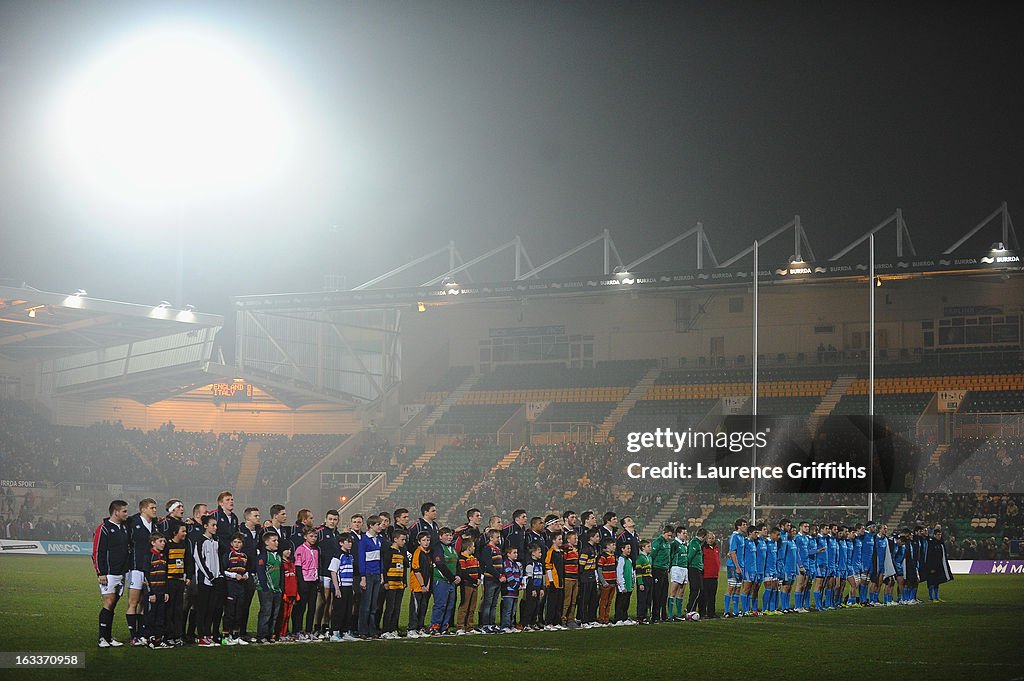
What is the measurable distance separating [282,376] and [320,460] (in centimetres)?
308

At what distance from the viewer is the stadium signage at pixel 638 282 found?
36688 mm

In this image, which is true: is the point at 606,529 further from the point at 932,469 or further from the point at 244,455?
the point at 244,455

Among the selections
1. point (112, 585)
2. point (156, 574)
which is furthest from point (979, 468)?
point (112, 585)

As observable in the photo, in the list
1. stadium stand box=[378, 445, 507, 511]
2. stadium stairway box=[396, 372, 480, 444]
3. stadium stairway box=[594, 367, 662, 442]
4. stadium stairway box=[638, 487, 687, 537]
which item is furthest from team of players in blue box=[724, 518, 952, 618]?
stadium stairway box=[396, 372, 480, 444]

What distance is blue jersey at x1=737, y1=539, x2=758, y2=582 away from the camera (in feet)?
60.3

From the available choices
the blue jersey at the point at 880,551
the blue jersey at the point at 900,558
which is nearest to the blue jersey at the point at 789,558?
the blue jersey at the point at 880,551

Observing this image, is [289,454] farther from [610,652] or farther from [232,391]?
[610,652]

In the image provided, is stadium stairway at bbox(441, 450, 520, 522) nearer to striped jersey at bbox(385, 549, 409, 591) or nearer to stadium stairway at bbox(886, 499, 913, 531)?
stadium stairway at bbox(886, 499, 913, 531)

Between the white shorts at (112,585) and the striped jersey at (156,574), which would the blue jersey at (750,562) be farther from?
the white shorts at (112,585)

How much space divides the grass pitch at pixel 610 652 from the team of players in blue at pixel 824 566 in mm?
742

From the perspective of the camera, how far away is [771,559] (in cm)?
1883

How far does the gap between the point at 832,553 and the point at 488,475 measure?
830 inches

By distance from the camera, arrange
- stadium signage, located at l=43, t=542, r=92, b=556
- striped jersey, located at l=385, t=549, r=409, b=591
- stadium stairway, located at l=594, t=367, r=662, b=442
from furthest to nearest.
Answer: stadium stairway, located at l=594, t=367, r=662, b=442
stadium signage, located at l=43, t=542, r=92, b=556
striped jersey, located at l=385, t=549, r=409, b=591

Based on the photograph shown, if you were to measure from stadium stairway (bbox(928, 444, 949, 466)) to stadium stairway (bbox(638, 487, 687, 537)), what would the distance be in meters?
7.13
